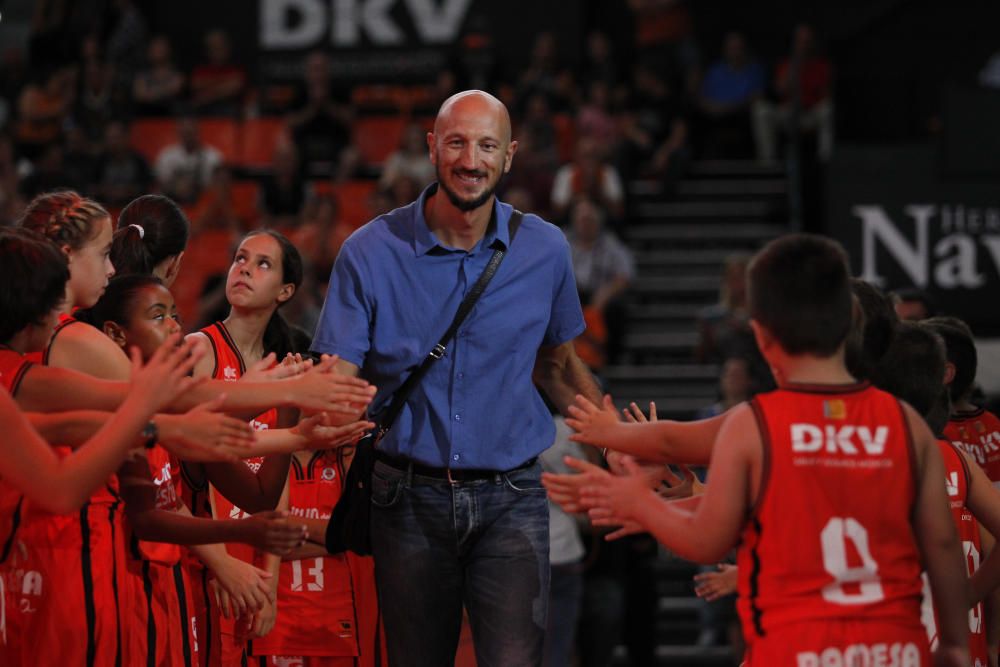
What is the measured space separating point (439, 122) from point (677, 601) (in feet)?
22.1

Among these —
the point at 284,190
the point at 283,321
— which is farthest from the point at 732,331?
the point at 284,190

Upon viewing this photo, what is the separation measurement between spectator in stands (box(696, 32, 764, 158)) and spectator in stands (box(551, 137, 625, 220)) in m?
1.99

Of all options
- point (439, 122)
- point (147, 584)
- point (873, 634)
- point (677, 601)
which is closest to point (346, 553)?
point (147, 584)

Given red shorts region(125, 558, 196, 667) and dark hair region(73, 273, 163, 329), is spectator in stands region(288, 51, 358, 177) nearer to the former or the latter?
dark hair region(73, 273, 163, 329)

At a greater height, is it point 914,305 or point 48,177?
point 48,177

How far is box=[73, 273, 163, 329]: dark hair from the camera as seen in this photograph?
5027mm

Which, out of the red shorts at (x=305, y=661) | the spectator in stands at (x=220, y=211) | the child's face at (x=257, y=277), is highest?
the spectator in stands at (x=220, y=211)

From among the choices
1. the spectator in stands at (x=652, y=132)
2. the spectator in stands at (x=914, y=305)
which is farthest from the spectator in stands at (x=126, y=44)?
the spectator in stands at (x=914, y=305)

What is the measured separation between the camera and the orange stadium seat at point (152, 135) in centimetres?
1603

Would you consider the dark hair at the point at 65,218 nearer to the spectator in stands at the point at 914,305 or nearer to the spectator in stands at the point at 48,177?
the spectator in stands at the point at 914,305

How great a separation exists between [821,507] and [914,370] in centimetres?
125

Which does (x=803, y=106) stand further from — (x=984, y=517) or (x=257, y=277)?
(x=984, y=517)

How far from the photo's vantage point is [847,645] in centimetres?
369

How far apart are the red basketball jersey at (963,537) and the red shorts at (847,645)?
0.78m
